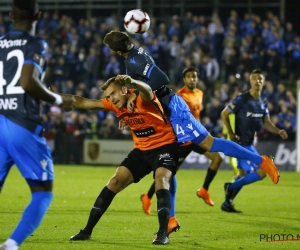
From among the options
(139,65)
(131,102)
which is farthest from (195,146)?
(131,102)

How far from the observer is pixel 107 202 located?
814 cm

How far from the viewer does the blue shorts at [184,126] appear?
8.39 m

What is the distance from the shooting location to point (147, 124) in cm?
810

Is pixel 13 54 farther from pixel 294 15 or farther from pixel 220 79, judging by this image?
pixel 294 15

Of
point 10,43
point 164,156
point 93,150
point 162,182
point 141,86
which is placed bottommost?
point 93,150

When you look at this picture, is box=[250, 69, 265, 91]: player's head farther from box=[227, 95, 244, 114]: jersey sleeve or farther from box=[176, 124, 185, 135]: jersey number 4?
box=[176, 124, 185, 135]: jersey number 4

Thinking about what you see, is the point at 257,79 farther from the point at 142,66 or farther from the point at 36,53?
the point at 36,53

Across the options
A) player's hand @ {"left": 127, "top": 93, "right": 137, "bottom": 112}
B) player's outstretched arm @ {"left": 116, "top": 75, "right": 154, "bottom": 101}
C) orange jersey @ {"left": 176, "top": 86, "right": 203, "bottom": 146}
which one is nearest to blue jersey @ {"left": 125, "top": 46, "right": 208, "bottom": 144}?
player's hand @ {"left": 127, "top": 93, "right": 137, "bottom": 112}

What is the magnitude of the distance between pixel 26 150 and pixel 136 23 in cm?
457

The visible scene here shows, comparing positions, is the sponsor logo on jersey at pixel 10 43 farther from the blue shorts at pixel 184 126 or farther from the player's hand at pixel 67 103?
the blue shorts at pixel 184 126

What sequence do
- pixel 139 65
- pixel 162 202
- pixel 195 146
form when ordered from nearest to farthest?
pixel 162 202 → pixel 139 65 → pixel 195 146

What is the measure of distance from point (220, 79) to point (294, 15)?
441 centimetres

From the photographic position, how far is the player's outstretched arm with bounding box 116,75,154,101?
23.5ft

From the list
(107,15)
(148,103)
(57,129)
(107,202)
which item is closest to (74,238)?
(107,202)
